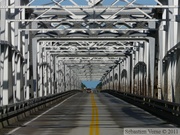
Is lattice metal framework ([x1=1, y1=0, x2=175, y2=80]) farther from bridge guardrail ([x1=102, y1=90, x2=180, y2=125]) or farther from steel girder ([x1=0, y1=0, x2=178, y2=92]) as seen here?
bridge guardrail ([x1=102, y1=90, x2=180, y2=125])

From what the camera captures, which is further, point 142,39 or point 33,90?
point 142,39

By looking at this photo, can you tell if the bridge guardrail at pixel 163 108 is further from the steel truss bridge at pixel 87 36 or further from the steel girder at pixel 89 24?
the steel girder at pixel 89 24

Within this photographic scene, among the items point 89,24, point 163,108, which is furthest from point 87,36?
point 163,108

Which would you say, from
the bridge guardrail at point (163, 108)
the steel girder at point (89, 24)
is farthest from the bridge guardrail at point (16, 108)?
the bridge guardrail at point (163, 108)

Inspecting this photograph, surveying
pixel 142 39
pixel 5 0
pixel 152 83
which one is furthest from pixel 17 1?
pixel 142 39

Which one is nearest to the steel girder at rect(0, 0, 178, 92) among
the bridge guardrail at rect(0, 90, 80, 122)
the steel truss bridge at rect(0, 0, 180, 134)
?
the steel truss bridge at rect(0, 0, 180, 134)

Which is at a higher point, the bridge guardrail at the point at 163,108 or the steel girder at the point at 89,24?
the steel girder at the point at 89,24

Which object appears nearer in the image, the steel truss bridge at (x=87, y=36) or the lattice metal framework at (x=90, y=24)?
the steel truss bridge at (x=87, y=36)

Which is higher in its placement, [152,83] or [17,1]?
[17,1]

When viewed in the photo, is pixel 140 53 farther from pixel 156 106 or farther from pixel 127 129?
pixel 127 129

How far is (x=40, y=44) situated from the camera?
55469mm

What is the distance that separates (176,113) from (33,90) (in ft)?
74.1

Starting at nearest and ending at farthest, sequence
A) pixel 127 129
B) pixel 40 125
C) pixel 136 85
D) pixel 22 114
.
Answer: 1. pixel 127 129
2. pixel 40 125
3. pixel 22 114
4. pixel 136 85

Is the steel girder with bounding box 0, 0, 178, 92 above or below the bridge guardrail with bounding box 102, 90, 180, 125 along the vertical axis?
above
